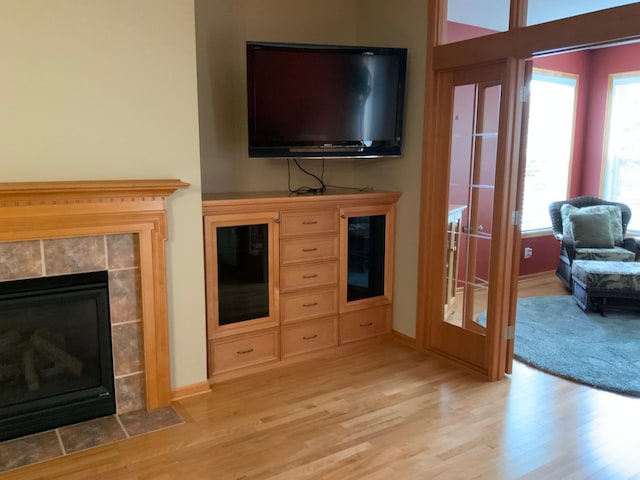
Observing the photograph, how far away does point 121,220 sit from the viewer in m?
2.71

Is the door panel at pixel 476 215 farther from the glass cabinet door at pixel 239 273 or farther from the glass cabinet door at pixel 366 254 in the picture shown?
the glass cabinet door at pixel 239 273

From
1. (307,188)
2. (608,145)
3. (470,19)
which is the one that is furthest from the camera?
(608,145)

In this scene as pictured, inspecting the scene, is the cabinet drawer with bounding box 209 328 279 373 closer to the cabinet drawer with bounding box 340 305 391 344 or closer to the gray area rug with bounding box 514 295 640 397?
the cabinet drawer with bounding box 340 305 391 344

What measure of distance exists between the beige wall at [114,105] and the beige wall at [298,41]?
70 cm

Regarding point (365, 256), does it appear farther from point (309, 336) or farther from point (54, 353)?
point (54, 353)

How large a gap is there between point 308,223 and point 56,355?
67.2 inches

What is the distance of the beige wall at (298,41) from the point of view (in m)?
3.57

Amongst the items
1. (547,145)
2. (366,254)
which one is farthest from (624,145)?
(366,254)

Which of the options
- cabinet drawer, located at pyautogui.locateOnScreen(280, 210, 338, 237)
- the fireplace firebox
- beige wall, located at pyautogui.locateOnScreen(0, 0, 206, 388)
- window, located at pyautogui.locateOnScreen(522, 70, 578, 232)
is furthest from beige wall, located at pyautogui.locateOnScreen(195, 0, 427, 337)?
window, located at pyautogui.locateOnScreen(522, 70, 578, 232)

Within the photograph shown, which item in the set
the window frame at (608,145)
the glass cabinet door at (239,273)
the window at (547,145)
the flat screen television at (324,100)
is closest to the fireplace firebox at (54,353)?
the glass cabinet door at (239,273)

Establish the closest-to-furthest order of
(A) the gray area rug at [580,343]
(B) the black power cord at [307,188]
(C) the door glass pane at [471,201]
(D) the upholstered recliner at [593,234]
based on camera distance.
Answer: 1. (C) the door glass pane at [471,201]
2. (A) the gray area rug at [580,343]
3. (B) the black power cord at [307,188]
4. (D) the upholstered recliner at [593,234]

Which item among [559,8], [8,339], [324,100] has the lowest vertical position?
[8,339]

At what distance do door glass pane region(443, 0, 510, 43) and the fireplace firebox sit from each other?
2.80 metres

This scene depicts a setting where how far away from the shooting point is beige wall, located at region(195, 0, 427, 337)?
3574 millimetres
